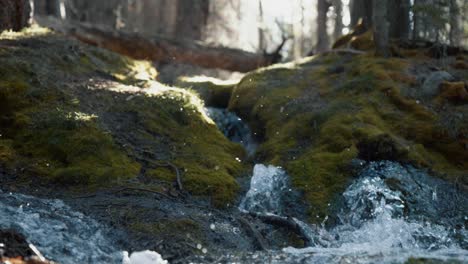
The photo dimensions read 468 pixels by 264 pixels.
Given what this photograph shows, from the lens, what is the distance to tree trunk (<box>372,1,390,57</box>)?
10.7 m

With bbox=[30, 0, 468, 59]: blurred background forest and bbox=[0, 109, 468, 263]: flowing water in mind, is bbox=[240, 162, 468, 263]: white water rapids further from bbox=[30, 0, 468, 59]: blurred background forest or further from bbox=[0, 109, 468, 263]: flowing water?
bbox=[30, 0, 468, 59]: blurred background forest

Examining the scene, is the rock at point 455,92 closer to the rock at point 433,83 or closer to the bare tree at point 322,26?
the rock at point 433,83

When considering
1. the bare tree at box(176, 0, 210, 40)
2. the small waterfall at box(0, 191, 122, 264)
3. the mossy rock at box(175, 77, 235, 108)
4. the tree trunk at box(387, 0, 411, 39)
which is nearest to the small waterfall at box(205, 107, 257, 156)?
the mossy rock at box(175, 77, 235, 108)

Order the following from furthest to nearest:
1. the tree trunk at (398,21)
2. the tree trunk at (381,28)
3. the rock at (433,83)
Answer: the tree trunk at (398,21) < the tree trunk at (381,28) < the rock at (433,83)

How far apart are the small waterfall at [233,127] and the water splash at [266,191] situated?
1.39 m

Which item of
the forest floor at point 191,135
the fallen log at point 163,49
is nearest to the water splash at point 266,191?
the forest floor at point 191,135

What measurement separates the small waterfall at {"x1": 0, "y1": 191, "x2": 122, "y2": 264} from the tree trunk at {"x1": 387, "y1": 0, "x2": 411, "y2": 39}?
354 inches

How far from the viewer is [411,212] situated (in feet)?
23.3

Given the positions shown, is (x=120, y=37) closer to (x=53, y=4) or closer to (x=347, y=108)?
(x=53, y=4)

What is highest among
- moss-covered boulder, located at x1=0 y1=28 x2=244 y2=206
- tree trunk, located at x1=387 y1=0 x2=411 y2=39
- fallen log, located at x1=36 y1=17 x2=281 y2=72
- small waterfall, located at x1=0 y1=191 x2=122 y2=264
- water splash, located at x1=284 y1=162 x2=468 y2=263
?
tree trunk, located at x1=387 y1=0 x2=411 y2=39

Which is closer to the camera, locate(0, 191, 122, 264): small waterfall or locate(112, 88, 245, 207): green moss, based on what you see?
locate(0, 191, 122, 264): small waterfall

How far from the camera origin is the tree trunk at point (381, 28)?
1070cm

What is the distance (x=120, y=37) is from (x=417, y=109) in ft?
30.3

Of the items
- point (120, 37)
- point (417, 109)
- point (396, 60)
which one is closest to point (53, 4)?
point (120, 37)
